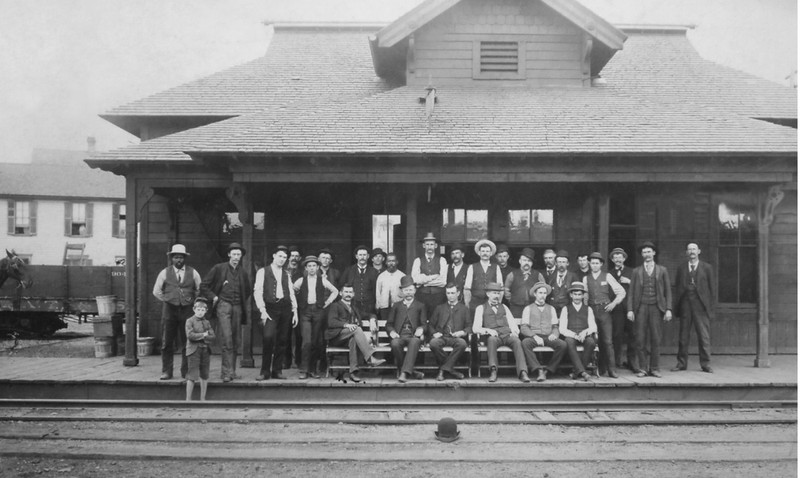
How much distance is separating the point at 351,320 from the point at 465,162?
2896mm

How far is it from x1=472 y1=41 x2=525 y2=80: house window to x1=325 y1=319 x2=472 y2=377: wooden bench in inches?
225

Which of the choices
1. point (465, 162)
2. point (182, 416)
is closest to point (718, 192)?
point (465, 162)

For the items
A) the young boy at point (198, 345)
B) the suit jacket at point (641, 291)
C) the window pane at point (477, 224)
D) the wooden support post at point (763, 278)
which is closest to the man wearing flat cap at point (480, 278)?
the suit jacket at point (641, 291)

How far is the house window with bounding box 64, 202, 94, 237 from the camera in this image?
19.3 metres

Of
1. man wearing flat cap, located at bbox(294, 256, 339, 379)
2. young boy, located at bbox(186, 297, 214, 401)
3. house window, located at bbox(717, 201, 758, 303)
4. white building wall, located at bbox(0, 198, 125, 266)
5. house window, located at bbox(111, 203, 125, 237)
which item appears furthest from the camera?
house window, located at bbox(111, 203, 125, 237)

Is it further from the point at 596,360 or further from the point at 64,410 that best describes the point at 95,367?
the point at 596,360

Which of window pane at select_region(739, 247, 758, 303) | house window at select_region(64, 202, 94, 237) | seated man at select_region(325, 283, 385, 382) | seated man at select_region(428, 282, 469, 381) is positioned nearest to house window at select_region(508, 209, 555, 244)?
seated man at select_region(428, 282, 469, 381)

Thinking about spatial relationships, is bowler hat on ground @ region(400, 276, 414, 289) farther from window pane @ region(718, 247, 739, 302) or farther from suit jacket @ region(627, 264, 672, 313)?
window pane @ region(718, 247, 739, 302)

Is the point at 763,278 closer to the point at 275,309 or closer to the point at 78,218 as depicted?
the point at 275,309

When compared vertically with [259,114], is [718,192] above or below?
below

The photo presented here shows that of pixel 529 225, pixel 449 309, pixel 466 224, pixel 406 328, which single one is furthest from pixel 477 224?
pixel 406 328

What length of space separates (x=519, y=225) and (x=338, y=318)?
4142mm

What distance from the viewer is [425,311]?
7938 mm

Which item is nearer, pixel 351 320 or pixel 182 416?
pixel 182 416
